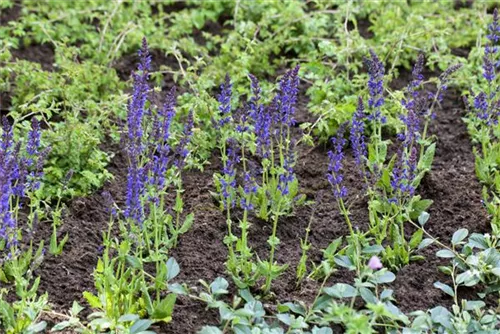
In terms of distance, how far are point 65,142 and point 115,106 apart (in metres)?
0.58

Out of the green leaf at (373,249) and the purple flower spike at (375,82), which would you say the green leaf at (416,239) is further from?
the purple flower spike at (375,82)

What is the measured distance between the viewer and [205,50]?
746cm

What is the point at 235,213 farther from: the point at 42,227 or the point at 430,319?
the point at 430,319

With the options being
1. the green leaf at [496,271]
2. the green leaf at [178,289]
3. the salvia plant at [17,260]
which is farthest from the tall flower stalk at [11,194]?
the green leaf at [496,271]

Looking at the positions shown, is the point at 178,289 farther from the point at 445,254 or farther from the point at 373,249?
the point at 445,254

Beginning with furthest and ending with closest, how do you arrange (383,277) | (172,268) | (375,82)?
(375,82)
(172,268)
(383,277)

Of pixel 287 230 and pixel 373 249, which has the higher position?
pixel 373 249

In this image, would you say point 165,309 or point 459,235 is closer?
point 165,309

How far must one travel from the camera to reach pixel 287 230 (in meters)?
5.33

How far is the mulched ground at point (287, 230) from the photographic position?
185 inches

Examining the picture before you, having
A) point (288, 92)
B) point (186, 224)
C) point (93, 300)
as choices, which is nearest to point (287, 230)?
point (186, 224)

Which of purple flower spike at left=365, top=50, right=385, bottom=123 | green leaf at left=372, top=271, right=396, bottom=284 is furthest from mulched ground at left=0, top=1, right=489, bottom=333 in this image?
purple flower spike at left=365, top=50, right=385, bottom=123

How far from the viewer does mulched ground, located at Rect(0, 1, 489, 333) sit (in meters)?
4.70

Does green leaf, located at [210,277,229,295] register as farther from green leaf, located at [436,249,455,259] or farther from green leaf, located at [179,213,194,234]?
green leaf, located at [436,249,455,259]
